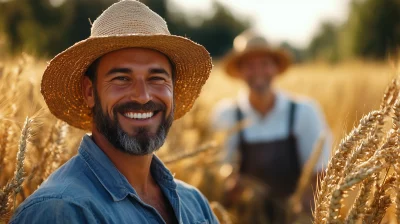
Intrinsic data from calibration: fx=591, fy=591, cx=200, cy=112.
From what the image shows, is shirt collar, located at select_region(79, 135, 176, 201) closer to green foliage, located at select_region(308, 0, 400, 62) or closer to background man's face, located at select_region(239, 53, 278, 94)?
background man's face, located at select_region(239, 53, 278, 94)

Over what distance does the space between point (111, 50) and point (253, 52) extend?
3.67 m

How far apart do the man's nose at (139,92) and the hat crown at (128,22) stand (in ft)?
0.63

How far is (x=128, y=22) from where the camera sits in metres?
2.27

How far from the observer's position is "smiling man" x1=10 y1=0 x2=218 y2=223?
2.06 m

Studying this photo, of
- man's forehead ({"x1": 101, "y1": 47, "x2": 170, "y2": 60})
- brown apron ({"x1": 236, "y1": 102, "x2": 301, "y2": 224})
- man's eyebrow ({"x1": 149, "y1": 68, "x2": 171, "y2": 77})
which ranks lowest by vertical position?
brown apron ({"x1": 236, "y1": 102, "x2": 301, "y2": 224})

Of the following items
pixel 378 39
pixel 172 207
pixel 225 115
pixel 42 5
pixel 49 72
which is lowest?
pixel 378 39

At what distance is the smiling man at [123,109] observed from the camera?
2.06 m

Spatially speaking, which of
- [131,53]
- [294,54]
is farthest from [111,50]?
[294,54]

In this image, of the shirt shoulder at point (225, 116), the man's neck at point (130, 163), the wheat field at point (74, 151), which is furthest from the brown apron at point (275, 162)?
the man's neck at point (130, 163)

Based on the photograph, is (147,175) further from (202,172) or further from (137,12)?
(202,172)

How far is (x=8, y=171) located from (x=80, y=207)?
69cm

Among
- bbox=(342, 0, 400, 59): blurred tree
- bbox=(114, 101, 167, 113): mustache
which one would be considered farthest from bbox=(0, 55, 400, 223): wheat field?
bbox=(342, 0, 400, 59): blurred tree

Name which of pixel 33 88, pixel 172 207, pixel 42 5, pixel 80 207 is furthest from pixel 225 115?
pixel 42 5

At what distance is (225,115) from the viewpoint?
534 centimetres
